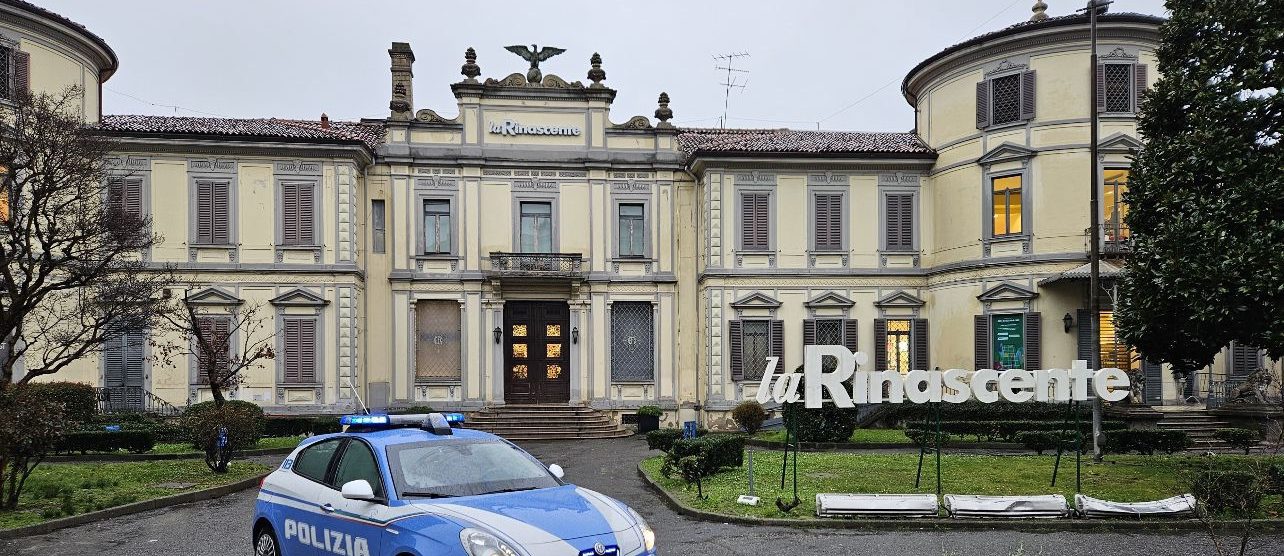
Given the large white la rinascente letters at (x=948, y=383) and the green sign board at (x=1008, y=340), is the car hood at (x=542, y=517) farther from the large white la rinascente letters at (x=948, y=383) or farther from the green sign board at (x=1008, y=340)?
the green sign board at (x=1008, y=340)

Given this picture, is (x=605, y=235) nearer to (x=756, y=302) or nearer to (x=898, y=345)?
(x=756, y=302)

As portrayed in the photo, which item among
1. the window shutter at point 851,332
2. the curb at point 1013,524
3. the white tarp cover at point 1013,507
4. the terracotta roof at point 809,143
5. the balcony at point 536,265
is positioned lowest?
the curb at point 1013,524

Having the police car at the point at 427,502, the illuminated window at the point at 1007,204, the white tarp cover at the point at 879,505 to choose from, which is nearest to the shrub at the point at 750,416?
the illuminated window at the point at 1007,204

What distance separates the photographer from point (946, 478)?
50.6 feet

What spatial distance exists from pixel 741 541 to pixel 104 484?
10.9 m

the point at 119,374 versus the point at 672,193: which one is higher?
the point at 672,193

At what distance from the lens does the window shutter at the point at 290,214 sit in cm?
2634

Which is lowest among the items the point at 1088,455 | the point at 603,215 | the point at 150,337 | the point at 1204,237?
the point at 1088,455

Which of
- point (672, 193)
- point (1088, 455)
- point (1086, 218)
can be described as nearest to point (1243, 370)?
point (1086, 218)

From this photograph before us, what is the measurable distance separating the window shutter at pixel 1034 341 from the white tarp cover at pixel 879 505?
1458 centimetres

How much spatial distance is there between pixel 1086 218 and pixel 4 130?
24.6 meters

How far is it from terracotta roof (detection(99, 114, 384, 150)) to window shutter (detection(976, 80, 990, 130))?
17.9m

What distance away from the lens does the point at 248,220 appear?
26.2 m

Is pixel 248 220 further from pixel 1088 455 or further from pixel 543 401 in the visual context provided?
pixel 1088 455
